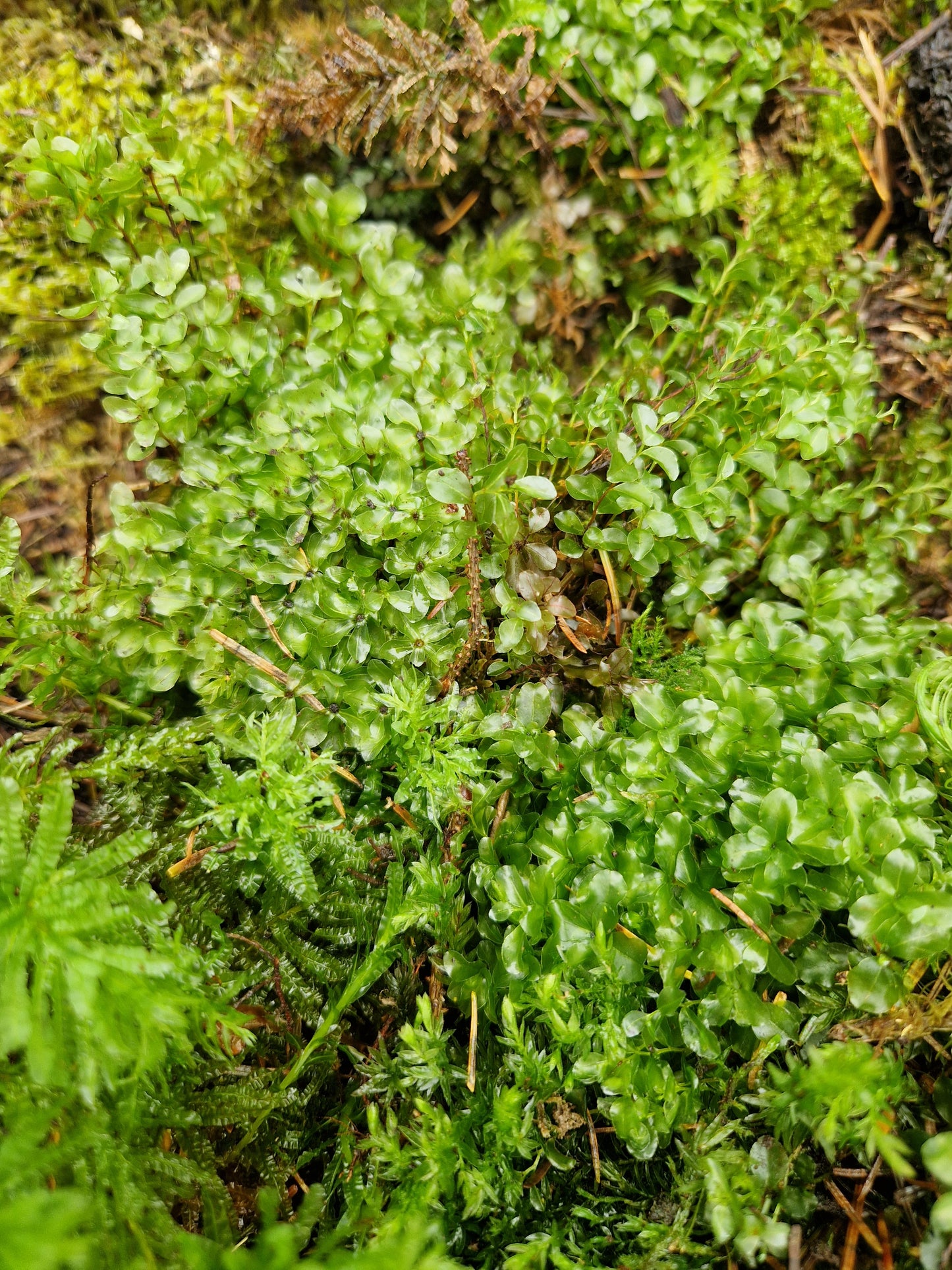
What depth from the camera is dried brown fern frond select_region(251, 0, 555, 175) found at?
2.06 meters

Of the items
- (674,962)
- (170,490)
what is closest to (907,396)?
(674,962)

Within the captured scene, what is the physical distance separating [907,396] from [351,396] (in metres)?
1.82

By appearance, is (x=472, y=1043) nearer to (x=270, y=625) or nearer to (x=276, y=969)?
(x=276, y=969)

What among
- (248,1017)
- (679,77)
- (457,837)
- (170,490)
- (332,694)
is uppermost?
(679,77)

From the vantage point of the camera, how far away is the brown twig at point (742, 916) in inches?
58.1

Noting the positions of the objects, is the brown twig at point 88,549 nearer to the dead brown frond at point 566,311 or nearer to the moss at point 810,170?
the dead brown frond at point 566,311

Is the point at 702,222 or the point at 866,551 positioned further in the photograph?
the point at 702,222

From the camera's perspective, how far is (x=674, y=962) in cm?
146

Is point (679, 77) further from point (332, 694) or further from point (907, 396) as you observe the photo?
point (332, 694)

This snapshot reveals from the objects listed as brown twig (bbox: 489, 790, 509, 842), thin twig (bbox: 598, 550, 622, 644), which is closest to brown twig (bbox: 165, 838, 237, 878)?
brown twig (bbox: 489, 790, 509, 842)

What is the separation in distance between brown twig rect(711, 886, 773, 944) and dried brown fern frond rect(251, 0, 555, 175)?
207cm

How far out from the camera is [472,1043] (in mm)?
1558

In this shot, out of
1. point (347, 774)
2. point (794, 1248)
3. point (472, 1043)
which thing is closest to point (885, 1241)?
point (794, 1248)

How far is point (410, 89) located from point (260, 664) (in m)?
1.70
